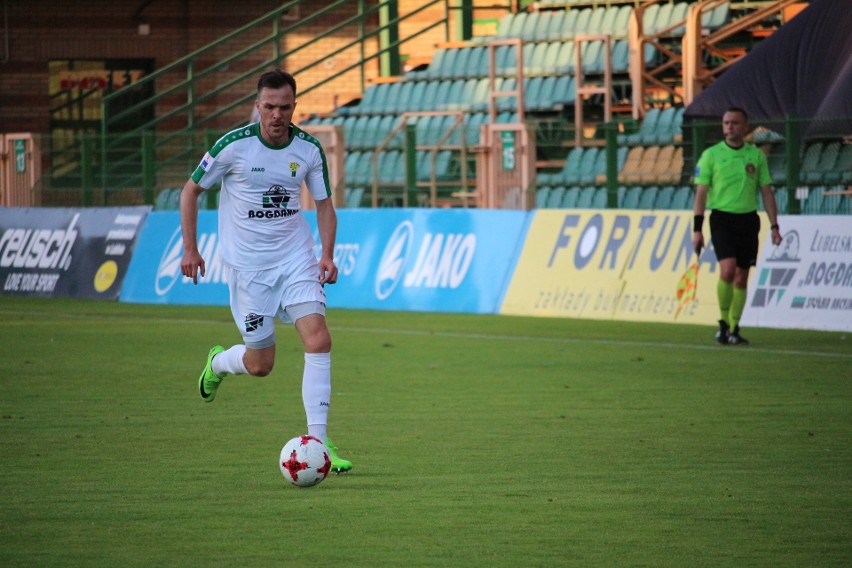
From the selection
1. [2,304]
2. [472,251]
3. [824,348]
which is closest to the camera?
[824,348]

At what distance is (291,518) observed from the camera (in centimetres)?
720

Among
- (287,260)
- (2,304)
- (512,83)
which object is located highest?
(512,83)

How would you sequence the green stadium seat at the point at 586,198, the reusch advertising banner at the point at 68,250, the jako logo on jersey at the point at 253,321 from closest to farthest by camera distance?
the jako logo on jersey at the point at 253,321
the green stadium seat at the point at 586,198
the reusch advertising banner at the point at 68,250

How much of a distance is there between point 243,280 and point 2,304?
586 inches

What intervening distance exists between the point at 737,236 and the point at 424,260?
594cm

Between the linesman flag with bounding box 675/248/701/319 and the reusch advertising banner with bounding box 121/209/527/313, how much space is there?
8.34 feet

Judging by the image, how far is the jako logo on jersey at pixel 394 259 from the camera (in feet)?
68.2

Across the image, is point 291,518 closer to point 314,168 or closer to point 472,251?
point 314,168

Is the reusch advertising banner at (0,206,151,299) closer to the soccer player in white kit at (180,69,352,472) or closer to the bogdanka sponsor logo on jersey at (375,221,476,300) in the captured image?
the bogdanka sponsor logo on jersey at (375,221,476,300)

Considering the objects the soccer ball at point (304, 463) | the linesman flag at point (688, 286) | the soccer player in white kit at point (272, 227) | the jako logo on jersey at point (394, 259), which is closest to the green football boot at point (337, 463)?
the soccer player in white kit at point (272, 227)

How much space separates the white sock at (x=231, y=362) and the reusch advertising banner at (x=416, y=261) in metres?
10.4

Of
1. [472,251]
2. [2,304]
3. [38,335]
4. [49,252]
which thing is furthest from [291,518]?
[49,252]

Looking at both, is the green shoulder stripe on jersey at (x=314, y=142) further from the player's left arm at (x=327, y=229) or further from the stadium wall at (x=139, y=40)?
the stadium wall at (x=139, y=40)

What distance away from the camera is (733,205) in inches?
605
